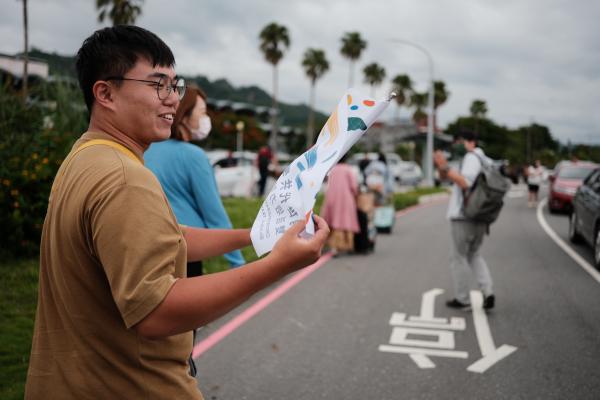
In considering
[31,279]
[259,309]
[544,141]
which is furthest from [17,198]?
[544,141]

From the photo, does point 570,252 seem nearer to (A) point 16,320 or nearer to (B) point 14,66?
(A) point 16,320

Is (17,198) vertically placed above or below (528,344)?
above

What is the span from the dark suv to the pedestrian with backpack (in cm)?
342

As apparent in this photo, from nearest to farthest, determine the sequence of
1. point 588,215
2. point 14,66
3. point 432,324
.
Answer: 1. point 432,324
2. point 588,215
3. point 14,66

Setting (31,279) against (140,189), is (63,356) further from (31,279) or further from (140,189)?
(31,279)

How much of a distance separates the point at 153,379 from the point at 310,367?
3034 mm

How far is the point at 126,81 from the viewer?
145 cm

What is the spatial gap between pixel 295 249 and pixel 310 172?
21 cm

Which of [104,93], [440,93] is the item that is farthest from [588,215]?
[440,93]

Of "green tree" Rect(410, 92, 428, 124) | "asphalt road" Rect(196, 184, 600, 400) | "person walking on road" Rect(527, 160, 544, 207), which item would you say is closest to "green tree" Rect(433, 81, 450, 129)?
"green tree" Rect(410, 92, 428, 124)

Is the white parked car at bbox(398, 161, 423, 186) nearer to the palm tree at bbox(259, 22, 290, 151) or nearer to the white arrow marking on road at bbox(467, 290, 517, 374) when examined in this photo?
the palm tree at bbox(259, 22, 290, 151)

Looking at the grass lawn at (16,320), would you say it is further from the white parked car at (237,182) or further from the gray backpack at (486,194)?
the white parked car at (237,182)

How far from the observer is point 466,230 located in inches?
228

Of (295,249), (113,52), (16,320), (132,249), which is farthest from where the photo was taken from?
(16,320)
